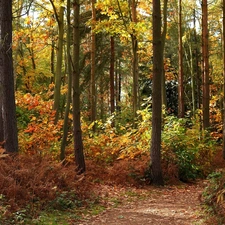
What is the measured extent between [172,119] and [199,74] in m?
12.5

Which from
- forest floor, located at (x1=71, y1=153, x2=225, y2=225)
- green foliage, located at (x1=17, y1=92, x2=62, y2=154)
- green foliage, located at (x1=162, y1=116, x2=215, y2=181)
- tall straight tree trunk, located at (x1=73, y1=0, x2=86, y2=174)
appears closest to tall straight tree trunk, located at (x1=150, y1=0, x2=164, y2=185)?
forest floor, located at (x1=71, y1=153, x2=225, y2=225)

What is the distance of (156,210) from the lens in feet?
22.0

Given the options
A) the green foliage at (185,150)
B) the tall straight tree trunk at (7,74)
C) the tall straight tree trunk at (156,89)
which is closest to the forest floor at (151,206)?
the green foliage at (185,150)

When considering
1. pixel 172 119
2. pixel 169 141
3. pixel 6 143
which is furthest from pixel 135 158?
pixel 6 143

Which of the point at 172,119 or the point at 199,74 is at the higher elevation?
the point at 199,74

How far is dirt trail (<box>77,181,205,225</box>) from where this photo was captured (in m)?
5.83

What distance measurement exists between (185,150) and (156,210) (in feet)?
14.5

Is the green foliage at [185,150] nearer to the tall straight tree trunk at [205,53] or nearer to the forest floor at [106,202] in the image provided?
the forest floor at [106,202]

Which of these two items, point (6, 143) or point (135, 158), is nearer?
point (6, 143)

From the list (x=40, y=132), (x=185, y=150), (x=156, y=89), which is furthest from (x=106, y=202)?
Result: (x=40, y=132)

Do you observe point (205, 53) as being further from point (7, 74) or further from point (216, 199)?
point (216, 199)

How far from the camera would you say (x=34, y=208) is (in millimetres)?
5879

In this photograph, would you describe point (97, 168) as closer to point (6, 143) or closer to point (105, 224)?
point (6, 143)

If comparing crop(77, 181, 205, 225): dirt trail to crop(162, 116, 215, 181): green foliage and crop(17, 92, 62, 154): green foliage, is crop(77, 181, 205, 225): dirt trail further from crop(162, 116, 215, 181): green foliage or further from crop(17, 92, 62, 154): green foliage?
crop(17, 92, 62, 154): green foliage
